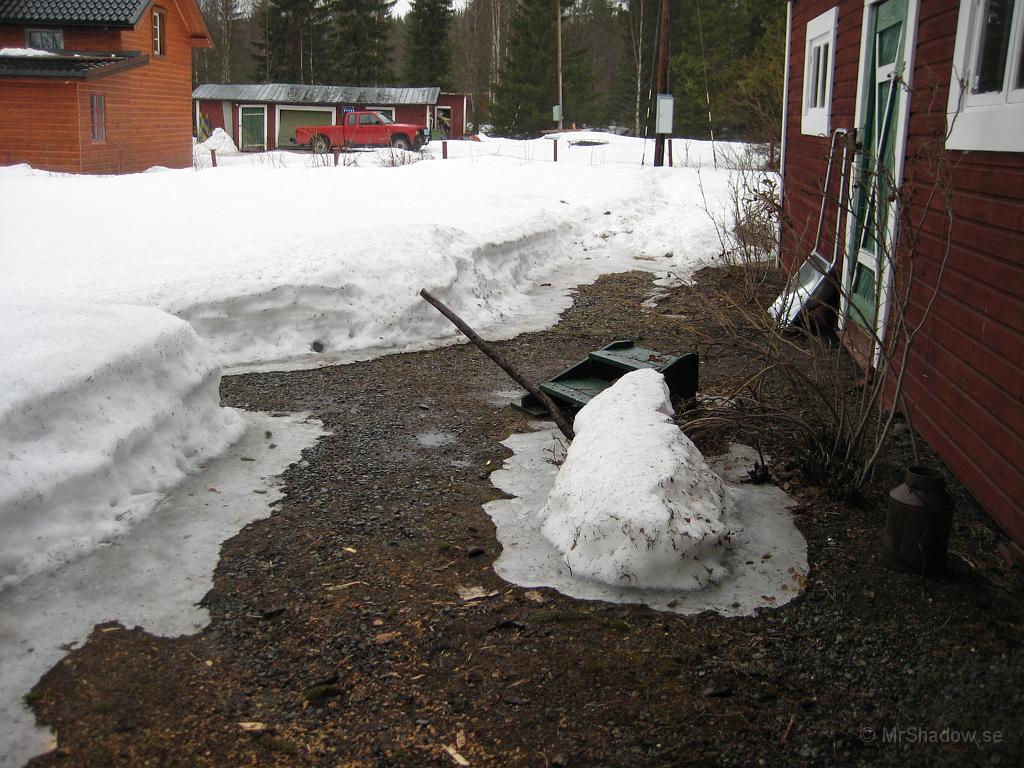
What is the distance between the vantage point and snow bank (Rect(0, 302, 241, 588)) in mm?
3656

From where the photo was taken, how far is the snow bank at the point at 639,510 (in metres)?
3.52

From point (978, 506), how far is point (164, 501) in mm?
3876

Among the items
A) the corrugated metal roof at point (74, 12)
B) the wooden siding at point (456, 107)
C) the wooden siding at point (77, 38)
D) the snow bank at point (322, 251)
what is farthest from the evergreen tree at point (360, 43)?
the snow bank at point (322, 251)

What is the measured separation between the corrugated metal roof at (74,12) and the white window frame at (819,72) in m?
18.0

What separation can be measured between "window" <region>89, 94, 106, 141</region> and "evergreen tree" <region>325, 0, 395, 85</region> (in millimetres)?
30190

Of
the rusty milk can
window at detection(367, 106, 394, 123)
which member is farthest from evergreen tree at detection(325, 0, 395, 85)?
the rusty milk can

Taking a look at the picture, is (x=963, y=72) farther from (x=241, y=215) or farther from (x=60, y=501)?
(x=241, y=215)

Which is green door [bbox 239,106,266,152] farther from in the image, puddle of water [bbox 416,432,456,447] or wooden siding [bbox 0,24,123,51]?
puddle of water [bbox 416,432,456,447]

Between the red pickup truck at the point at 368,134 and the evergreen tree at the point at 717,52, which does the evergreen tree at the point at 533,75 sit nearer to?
the evergreen tree at the point at 717,52

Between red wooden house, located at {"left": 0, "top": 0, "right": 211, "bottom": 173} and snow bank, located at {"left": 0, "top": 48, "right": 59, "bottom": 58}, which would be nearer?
red wooden house, located at {"left": 0, "top": 0, "right": 211, "bottom": 173}

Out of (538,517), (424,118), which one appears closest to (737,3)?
(424,118)

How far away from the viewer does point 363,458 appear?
199 inches

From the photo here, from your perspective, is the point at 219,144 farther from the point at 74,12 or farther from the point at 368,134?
the point at 74,12

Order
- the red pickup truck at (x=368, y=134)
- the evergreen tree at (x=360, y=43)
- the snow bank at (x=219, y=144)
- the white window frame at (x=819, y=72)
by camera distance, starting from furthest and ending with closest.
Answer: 1. the evergreen tree at (x=360, y=43)
2. the snow bank at (x=219, y=144)
3. the red pickup truck at (x=368, y=134)
4. the white window frame at (x=819, y=72)
